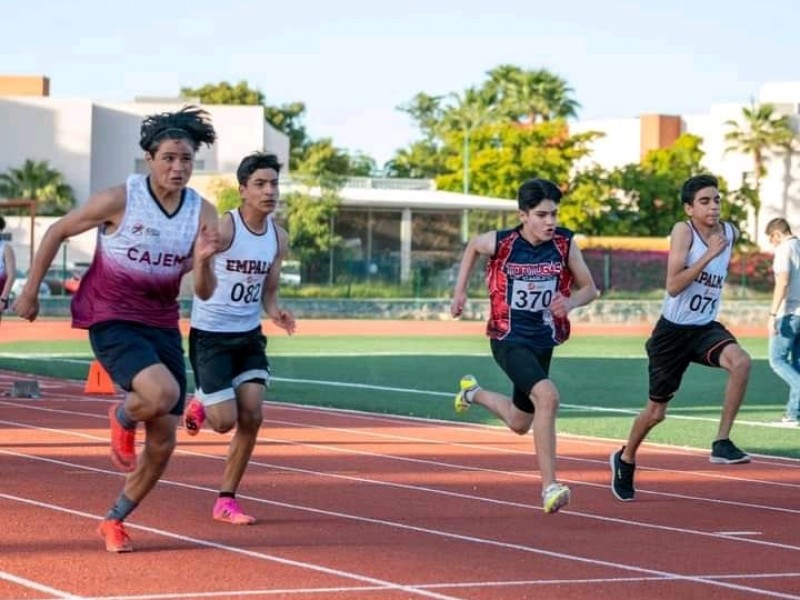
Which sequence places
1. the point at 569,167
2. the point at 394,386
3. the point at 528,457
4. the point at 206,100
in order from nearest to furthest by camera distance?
the point at 528,457
the point at 394,386
the point at 569,167
the point at 206,100

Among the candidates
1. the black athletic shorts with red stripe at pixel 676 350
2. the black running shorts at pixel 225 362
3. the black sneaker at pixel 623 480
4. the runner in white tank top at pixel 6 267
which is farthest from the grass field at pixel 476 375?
the black running shorts at pixel 225 362

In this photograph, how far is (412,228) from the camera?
60.8 meters

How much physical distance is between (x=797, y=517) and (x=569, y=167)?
65.2 metres

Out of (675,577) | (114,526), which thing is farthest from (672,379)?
(114,526)

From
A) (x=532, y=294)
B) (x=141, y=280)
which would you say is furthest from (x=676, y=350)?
(x=141, y=280)

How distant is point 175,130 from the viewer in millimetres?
9016

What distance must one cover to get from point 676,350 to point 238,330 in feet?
11.4

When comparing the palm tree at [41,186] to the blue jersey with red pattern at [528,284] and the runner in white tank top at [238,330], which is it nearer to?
the blue jersey with red pattern at [528,284]

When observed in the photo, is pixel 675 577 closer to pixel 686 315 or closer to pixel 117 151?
pixel 686 315

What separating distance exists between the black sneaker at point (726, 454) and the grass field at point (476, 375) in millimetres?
1275

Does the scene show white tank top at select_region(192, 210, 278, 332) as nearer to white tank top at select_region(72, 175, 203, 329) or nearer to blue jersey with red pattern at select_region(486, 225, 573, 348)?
white tank top at select_region(72, 175, 203, 329)

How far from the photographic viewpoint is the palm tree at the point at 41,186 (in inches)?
2955

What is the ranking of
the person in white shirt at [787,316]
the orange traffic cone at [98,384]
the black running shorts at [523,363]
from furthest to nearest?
the orange traffic cone at [98,384], the person in white shirt at [787,316], the black running shorts at [523,363]

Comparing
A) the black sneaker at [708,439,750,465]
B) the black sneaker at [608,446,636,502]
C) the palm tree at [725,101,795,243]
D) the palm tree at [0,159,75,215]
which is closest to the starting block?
the black sneaker at [708,439,750,465]
